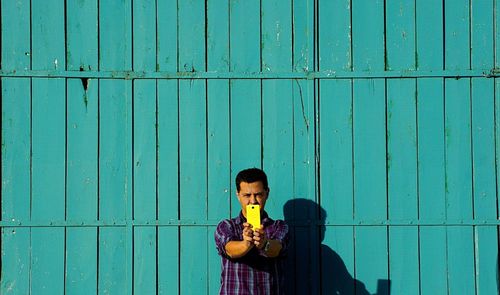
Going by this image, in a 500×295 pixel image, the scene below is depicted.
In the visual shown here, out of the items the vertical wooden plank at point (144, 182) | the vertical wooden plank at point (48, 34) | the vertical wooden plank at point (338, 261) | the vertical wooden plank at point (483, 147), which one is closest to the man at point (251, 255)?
the vertical wooden plank at point (338, 261)

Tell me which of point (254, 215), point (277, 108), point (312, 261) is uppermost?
point (277, 108)

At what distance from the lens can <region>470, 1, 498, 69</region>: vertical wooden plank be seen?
562 centimetres

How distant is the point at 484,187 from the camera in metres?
5.58

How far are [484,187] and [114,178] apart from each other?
2520mm

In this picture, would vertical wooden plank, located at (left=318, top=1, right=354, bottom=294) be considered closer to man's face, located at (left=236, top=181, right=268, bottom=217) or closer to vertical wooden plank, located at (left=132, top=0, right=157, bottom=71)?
man's face, located at (left=236, top=181, right=268, bottom=217)

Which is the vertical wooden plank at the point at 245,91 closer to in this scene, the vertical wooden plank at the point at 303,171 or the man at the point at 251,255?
the vertical wooden plank at the point at 303,171

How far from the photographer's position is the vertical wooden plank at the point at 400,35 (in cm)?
562

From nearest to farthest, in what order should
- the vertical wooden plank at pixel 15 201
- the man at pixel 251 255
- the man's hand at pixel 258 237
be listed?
the man's hand at pixel 258 237 → the man at pixel 251 255 → the vertical wooden plank at pixel 15 201

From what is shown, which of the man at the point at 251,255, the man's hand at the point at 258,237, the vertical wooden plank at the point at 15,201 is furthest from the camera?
the vertical wooden plank at the point at 15,201

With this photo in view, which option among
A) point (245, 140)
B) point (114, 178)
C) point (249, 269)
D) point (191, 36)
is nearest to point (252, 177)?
point (249, 269)

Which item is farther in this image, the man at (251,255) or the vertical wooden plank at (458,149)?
the vertical wooden plank at (458,149)

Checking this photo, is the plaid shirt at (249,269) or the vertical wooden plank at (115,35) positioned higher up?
the vertical wooden plank at (115,35)

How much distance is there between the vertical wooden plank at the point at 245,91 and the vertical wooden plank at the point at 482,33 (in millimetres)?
1482

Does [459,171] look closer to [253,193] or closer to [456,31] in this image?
[456,31]
